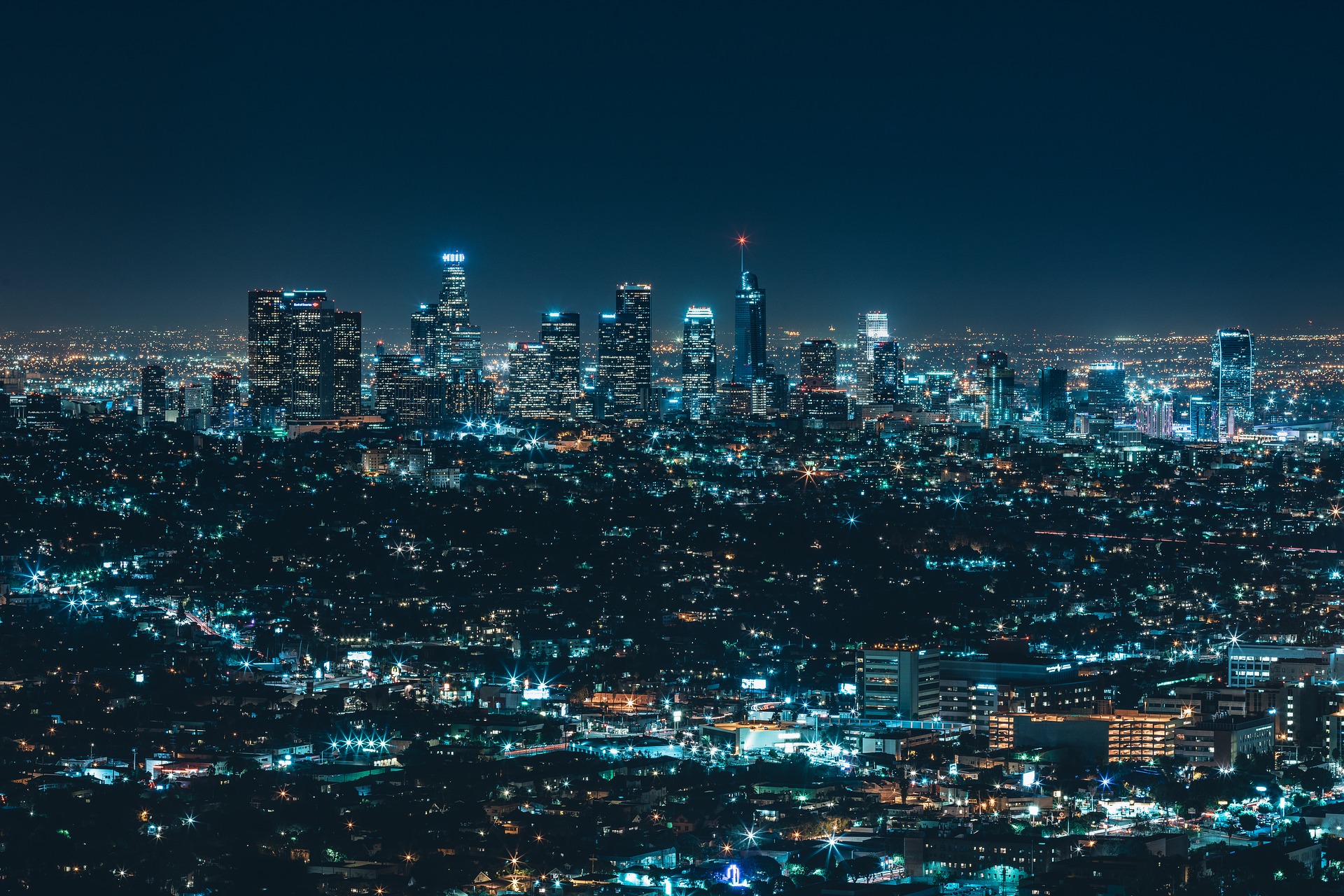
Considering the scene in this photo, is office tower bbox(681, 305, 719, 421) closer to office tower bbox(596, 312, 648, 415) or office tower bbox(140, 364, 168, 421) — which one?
office tower bbox(596, 312, 648, 415)

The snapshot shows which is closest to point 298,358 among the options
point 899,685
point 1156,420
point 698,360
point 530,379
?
point 530,379

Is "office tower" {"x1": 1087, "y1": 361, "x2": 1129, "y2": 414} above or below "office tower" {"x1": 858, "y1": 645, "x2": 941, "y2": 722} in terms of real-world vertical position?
above

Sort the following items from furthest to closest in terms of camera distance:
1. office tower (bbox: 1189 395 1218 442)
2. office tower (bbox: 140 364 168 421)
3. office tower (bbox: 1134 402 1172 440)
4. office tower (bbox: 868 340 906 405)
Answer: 1. office tower (bbox: 868 340 906 405)
2. office tower (bbox: 1134 402 1172 440)
3. office tower (bbox: 1189 395 1218 442)
4. office tower (bbox: 140 364 168 421)

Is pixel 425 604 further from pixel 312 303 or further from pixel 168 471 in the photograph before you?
pixel 312 303

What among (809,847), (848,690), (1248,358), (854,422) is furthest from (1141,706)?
(1248,358)

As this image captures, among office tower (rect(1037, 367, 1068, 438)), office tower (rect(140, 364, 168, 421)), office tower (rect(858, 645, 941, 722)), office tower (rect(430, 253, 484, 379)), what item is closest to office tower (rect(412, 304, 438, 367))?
office tower (rect(430, 253, 484, 379))

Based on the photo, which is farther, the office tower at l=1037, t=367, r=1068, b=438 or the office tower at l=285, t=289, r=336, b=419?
the office tower at l=1037, t=367, r=1068, b=438
